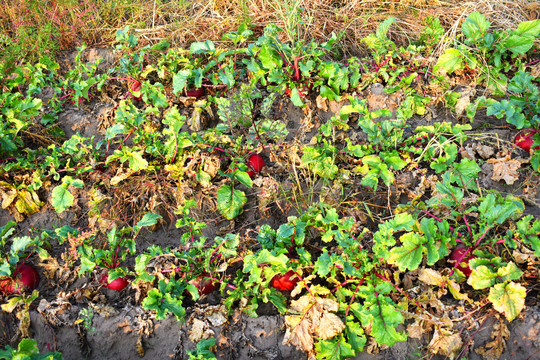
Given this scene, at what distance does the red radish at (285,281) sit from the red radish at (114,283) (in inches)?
33.7

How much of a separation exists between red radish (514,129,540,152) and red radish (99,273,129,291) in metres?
2.52

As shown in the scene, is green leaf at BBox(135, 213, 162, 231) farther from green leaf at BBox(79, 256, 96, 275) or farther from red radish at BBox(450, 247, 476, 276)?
red radish at BBox(450, 247, 476, 276)

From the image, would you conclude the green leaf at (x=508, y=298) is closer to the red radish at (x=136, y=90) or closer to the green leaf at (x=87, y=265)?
the green leaf at (x=87, y=265)

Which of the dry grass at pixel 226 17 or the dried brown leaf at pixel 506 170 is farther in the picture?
the dry grass at pixel 226 17

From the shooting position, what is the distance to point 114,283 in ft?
7.38

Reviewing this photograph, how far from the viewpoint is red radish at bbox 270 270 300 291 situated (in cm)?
208

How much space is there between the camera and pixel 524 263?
6.41 ft

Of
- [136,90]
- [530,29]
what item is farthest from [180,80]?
[530,29]

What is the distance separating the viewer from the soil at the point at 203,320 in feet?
6.09

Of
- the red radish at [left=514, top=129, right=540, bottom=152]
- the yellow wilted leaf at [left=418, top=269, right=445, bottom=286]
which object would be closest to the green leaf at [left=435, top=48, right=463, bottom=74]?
the red radish at [left=514, top=129, right=540, bottom=152]

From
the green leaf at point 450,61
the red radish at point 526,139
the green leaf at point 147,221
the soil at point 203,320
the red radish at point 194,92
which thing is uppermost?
the green leaf at point 450,61

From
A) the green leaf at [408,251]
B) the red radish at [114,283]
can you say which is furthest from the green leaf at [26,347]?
the green leaf at [408,251]

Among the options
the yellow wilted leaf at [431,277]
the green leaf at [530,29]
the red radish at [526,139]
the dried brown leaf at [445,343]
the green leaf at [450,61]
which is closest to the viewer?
the dried brown leaf at [445,343]

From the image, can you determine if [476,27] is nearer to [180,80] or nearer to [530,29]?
[530,29]
